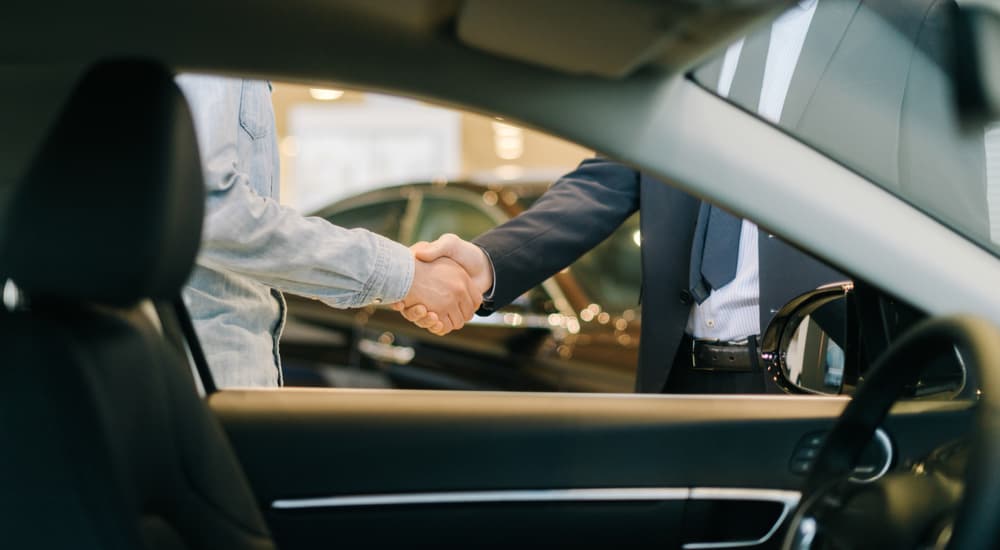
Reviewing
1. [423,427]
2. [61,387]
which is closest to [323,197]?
[423,427]

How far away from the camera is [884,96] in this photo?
1.51 metres

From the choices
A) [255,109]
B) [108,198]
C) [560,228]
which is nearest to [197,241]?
[108,198]

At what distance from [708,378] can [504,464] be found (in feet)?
1.93

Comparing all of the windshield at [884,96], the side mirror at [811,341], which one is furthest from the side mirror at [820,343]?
the windshield at [884,96]

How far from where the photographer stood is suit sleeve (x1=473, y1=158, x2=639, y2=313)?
2.23 metres

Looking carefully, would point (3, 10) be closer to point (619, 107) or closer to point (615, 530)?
point (619, 107)

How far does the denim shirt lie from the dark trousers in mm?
634

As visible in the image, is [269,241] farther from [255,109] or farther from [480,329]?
[480,329]

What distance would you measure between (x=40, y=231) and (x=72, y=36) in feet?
0.63

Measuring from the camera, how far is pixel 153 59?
1060mm

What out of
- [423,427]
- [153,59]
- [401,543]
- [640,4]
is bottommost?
[401,543]

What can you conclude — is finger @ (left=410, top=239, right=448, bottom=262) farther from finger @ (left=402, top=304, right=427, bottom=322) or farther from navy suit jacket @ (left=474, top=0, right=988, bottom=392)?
navy suit jacket @ (left=474, top=0, right=988, bottom=392)

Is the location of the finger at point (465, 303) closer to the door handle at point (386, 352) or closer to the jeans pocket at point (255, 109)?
the jeans pocket at point (255, 109)

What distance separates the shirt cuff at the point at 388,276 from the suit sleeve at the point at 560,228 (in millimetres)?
318
